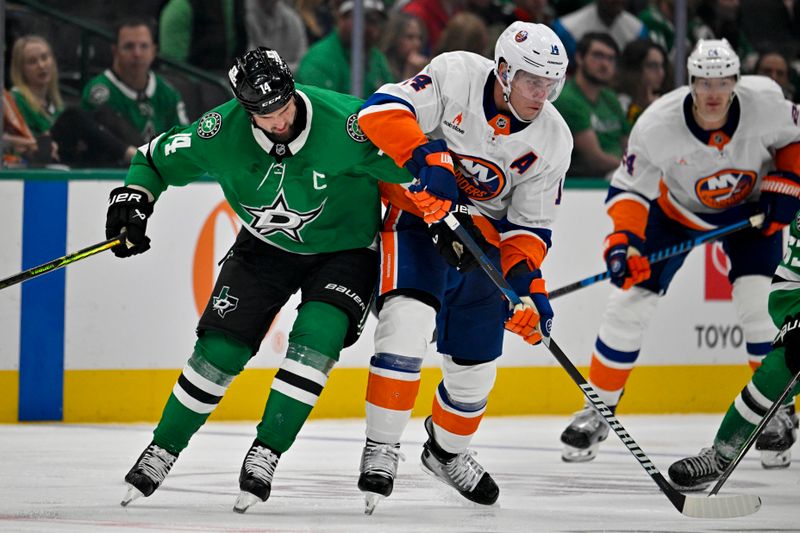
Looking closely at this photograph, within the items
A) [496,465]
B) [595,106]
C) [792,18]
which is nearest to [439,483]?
[496,465]

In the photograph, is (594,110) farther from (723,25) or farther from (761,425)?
(761,425)

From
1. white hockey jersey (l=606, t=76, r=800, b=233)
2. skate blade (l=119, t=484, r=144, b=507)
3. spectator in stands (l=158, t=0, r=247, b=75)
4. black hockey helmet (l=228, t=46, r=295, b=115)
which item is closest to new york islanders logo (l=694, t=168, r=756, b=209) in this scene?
white hockey jersey (l=606, t=76, r=800, b=233)

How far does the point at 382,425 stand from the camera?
3.31 metres

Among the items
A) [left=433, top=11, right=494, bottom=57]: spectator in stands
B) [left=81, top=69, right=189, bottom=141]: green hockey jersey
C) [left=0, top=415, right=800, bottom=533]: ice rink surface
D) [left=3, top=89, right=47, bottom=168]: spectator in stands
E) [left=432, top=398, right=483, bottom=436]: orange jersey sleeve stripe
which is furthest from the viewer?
[left=433, top=11, right=494, bottom=57]: spectator in stands

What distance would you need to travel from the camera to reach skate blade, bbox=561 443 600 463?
461cm

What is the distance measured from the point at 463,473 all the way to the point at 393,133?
0.92 metres

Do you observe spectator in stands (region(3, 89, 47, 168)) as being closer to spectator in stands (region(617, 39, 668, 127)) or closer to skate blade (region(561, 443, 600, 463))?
skate blade (region(561, 443, 600, 463))

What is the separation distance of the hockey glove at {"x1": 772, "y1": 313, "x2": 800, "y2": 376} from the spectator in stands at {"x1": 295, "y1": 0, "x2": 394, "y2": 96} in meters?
2.62

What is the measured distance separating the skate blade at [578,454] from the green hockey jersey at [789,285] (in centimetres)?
114

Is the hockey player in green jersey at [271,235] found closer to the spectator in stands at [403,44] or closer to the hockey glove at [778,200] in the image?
the hockey glove at [778,200]

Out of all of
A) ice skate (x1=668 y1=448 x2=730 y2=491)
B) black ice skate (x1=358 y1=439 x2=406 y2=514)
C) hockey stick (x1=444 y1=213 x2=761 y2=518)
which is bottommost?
ice skate (x1=668 y1=448 x2=730 y2=491)

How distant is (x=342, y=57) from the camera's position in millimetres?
5762

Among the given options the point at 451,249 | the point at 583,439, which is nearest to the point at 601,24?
the point at 583,439

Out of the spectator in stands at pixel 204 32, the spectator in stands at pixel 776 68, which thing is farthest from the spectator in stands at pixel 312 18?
the spectator in stands at pixel 776 68
